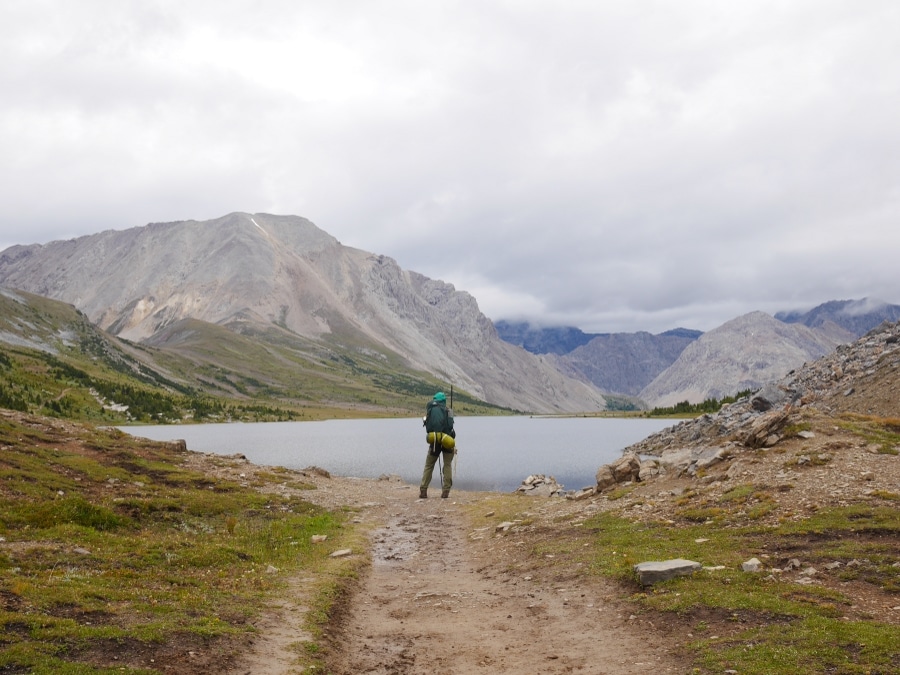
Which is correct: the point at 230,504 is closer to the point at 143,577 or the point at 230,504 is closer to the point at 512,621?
the point at 143,577

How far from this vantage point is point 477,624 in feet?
54.5

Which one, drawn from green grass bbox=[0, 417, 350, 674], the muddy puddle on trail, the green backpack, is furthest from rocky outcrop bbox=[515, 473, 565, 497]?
the muddy puddle on trail

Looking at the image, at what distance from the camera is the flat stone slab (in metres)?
17.0

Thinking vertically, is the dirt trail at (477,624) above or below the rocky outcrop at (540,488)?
above

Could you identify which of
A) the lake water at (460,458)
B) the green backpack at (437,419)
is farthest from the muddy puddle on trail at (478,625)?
the lake water at (460,458)

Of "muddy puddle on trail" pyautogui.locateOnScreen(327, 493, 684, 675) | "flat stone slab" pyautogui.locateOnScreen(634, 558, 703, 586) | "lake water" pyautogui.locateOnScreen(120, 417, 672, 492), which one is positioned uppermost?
"flat stone slab" pyautogui.locateOnScreen(634, 558, 703, 586)

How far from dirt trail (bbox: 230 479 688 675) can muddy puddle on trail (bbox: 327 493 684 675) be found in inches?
1.0

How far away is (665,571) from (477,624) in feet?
17.0

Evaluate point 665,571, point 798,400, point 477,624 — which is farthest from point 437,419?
point 798,400

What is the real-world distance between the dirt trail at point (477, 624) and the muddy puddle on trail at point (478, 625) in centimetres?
3

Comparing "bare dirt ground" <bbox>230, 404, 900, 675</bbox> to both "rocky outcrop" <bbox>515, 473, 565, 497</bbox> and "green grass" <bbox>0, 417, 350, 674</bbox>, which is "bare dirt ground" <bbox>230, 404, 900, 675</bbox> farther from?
"rocky outcrop" <bbox>515, 473, 565, 497</bbox>

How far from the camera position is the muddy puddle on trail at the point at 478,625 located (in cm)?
1355

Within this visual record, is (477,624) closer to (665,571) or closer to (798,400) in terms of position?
(665,571)

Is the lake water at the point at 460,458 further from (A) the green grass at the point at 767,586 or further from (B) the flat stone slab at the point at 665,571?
(B) the flat stone slab at the point at 665,571
